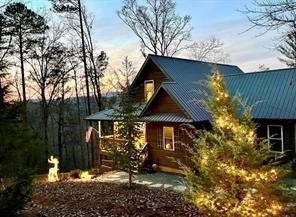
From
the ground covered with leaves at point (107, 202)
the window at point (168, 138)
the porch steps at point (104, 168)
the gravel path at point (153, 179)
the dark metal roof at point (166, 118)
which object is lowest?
the porch steps at point (104, 168)

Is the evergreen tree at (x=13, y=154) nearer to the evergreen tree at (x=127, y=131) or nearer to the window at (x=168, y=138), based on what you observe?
the evergreen tree at (x=127, y=131)

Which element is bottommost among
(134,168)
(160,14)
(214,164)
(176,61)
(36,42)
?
(134,168)

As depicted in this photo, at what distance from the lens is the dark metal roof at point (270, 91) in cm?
1627

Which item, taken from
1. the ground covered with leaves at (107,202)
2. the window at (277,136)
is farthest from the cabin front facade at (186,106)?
the ground covered with leaves at (107,202)

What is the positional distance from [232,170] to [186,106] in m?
10.1

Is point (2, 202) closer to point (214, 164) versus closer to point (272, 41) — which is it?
point (214, 164)

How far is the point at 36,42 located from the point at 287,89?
1828cm

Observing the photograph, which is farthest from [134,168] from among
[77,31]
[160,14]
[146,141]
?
[160,14]

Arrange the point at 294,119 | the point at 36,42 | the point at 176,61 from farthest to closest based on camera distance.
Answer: the point at 36,42
the point at 176,61
the point at 294,119

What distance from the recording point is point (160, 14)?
32.6 m

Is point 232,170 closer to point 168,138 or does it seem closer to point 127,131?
point 127,131

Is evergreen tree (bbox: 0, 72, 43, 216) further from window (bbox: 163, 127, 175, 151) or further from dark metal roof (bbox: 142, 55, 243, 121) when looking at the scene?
window (bbox: 163, 127, 175, 151)

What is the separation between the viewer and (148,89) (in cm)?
2288

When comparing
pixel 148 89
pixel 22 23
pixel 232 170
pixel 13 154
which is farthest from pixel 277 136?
pixel 22 23
